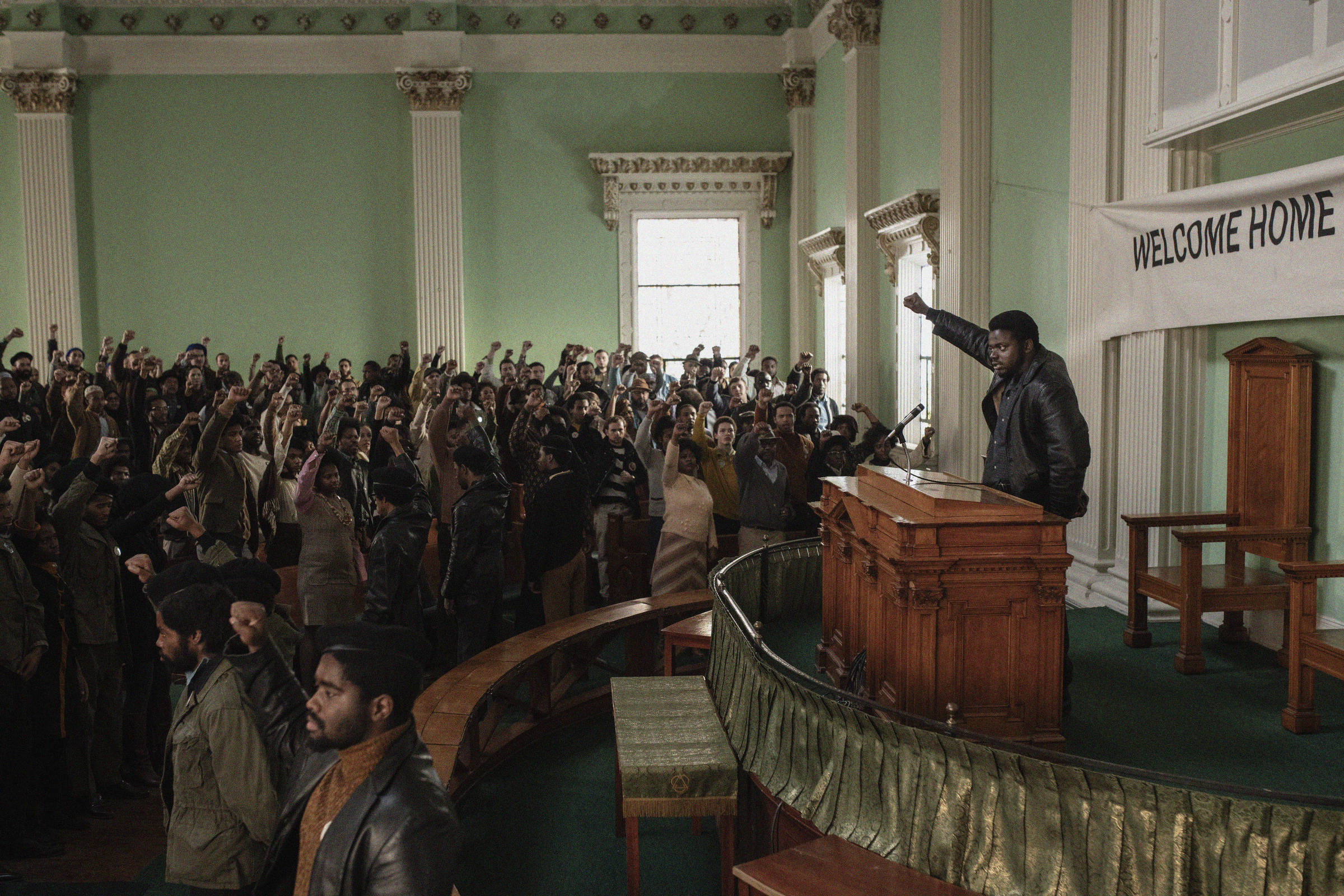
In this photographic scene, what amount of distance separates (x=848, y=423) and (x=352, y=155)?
9.62 meters

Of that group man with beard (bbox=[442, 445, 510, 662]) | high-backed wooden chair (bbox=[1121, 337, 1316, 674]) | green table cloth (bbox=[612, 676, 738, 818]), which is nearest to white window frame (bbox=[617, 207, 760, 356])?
man with beard (bbox=[442, 445, 510, 662])

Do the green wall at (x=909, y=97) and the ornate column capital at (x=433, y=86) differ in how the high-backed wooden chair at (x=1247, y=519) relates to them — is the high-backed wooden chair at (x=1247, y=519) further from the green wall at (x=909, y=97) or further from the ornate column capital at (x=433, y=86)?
the ornate column capital at (x=433, y=86)

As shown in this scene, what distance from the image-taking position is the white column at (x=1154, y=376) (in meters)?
6.73

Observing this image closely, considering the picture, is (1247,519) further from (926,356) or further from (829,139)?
(829,139)

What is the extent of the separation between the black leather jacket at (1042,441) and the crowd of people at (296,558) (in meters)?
2.75

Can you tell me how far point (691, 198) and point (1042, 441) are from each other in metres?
12.2

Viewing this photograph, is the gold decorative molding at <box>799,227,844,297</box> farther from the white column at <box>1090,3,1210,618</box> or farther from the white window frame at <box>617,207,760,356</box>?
the white column at <box>1090,3,1210,618</box>

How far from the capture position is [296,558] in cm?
838

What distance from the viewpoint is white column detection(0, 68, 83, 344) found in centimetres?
1577

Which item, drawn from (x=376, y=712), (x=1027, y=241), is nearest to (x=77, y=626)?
(x=376, y=712)

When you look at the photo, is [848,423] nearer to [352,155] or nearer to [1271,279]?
[1271,279]

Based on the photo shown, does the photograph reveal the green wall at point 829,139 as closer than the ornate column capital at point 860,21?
No

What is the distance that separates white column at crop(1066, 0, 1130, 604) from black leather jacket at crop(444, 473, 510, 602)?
3.70 meters

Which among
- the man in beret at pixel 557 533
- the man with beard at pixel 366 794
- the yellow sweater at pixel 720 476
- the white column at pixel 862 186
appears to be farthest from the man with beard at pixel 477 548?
the white column at pixel 862 186
